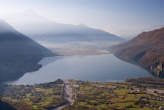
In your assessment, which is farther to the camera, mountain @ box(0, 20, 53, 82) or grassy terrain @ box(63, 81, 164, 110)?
mountain @ box(0, 20, 53, 82)

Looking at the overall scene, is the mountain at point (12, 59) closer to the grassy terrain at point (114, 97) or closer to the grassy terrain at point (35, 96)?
the grassy terrain at point (35, 96)

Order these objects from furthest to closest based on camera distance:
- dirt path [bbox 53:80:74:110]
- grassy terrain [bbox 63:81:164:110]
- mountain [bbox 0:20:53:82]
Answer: mountain [bbox 0:20:53:82]
dirt path [bbox 53:80:74:110]
grassy terrain [bbox 63:81:164:110]

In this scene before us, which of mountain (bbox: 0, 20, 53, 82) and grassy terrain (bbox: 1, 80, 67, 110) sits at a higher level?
mountain (bbox: 0, 20, 53, 82)

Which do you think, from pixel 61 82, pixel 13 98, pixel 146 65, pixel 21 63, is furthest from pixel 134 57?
pixel 13 98

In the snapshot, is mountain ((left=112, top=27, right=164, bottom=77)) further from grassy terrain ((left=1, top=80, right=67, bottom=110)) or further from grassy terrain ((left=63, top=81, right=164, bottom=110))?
grassy terrain ((left=1, top=80, right=67, bottom=110))

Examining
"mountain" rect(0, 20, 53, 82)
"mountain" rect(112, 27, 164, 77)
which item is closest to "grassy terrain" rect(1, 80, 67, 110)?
→ "mountain" rect(0, 20, 53, 82)

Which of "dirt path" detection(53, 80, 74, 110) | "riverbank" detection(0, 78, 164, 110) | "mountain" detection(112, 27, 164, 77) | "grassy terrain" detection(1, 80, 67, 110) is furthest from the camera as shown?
"mountain" detection(112, 27, 164, 77)

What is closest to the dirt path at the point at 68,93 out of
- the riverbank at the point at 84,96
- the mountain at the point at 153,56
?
the riverbank at the point at 84,96

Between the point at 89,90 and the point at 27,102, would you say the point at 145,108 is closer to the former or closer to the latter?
the point at 89,90
